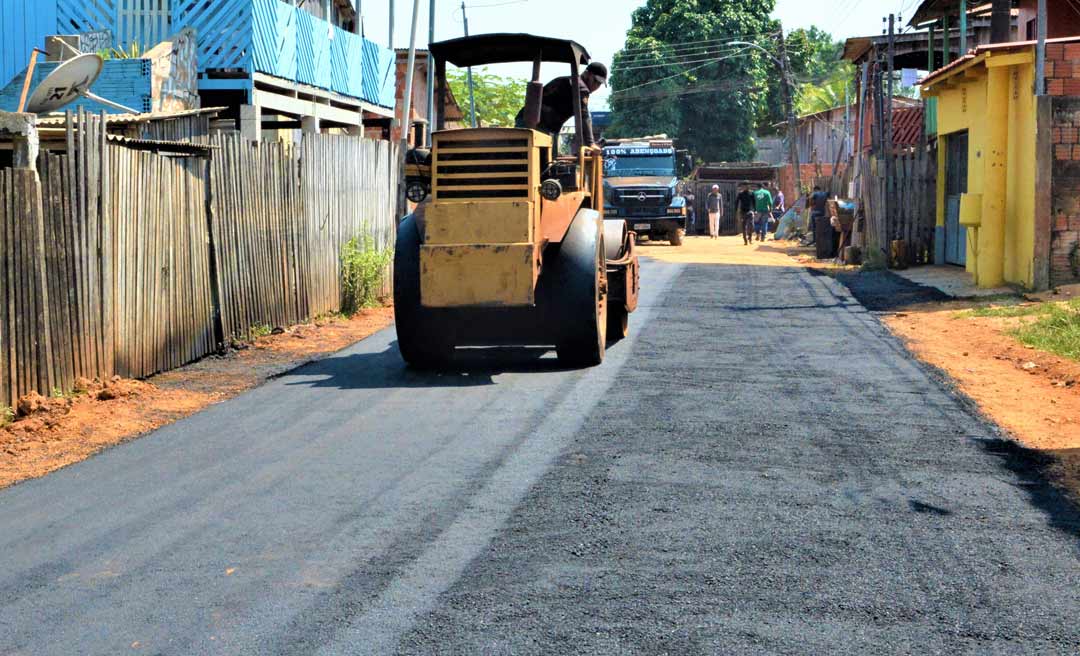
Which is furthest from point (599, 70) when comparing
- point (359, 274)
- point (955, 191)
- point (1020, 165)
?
point (955, 191)

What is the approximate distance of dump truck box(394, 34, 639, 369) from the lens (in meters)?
11.5

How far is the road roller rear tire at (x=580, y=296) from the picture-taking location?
1180 centimetres

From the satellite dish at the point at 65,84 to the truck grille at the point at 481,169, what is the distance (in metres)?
3.92

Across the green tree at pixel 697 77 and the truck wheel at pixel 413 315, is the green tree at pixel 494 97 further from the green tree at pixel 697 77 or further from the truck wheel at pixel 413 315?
the truck wheel at pixel 413 315

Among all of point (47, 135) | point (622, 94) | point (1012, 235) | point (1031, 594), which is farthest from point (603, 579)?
point (622, 94)

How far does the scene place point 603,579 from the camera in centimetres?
573

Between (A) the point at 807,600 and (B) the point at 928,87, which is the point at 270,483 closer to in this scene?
(A) the point at 807,600

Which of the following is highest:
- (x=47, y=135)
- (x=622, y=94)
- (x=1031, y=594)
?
(x=622, y=94)

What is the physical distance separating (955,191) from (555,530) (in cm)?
2054

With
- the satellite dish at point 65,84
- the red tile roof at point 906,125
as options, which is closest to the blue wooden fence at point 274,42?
the satellite dish at point 65,84

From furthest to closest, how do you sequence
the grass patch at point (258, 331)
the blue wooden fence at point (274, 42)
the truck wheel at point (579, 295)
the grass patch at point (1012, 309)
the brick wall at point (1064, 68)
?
the blue wooden fence at point (274, 42) < the brick wall at point (1064, 68) < the grass patch at point (1012, 309) < the grass patch at point (258, 331) < the truck wheel at point (579, 295)

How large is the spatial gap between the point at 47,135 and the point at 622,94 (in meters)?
50.5

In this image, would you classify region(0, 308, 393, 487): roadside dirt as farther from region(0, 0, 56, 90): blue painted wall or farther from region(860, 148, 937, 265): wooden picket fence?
region(860, 148, 937, 265): wooden picket fence

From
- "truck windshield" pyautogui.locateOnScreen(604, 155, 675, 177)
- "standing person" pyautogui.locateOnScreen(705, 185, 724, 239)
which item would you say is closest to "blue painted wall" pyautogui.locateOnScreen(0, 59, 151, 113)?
"truck windshield" pyautogui.locateOnScreen(604, 155, 675, 177)
